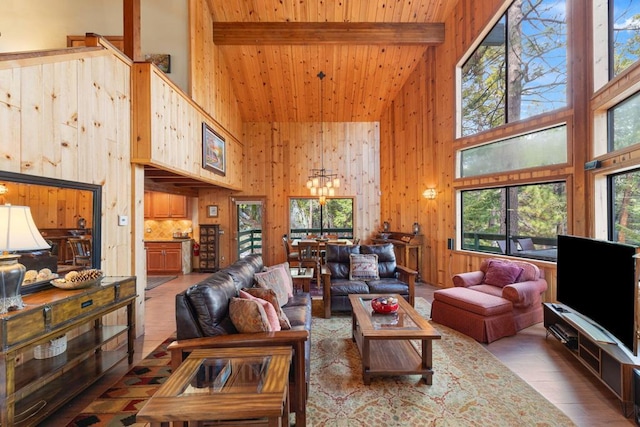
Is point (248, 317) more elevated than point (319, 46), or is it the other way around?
point (319, 46)

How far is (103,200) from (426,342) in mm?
3484

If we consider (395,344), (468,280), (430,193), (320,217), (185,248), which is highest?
(430,193)

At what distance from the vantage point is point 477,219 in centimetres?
502

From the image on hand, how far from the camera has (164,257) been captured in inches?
267

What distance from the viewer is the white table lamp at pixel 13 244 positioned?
5.46 feet

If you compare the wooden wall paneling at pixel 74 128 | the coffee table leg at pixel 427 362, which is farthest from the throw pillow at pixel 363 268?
the wooden wall paneling at pixel 74 128

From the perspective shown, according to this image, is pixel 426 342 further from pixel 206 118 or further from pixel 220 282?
pixel 206 118

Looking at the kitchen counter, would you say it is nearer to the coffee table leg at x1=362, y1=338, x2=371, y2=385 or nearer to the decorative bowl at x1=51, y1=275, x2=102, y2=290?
the decorative bowl at x1=51, y1=275, x2=102, y2=290

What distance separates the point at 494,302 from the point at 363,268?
1755mm

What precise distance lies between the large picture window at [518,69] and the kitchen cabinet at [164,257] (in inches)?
273

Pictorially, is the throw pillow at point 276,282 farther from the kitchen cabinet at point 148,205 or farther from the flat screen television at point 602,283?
the kitchen cabinet at point 148,205

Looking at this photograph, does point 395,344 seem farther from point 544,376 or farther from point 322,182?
point 322,182

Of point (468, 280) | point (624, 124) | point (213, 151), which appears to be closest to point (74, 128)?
point (213, 151)

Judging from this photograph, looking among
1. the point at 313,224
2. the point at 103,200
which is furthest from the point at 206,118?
the point at 313,224
